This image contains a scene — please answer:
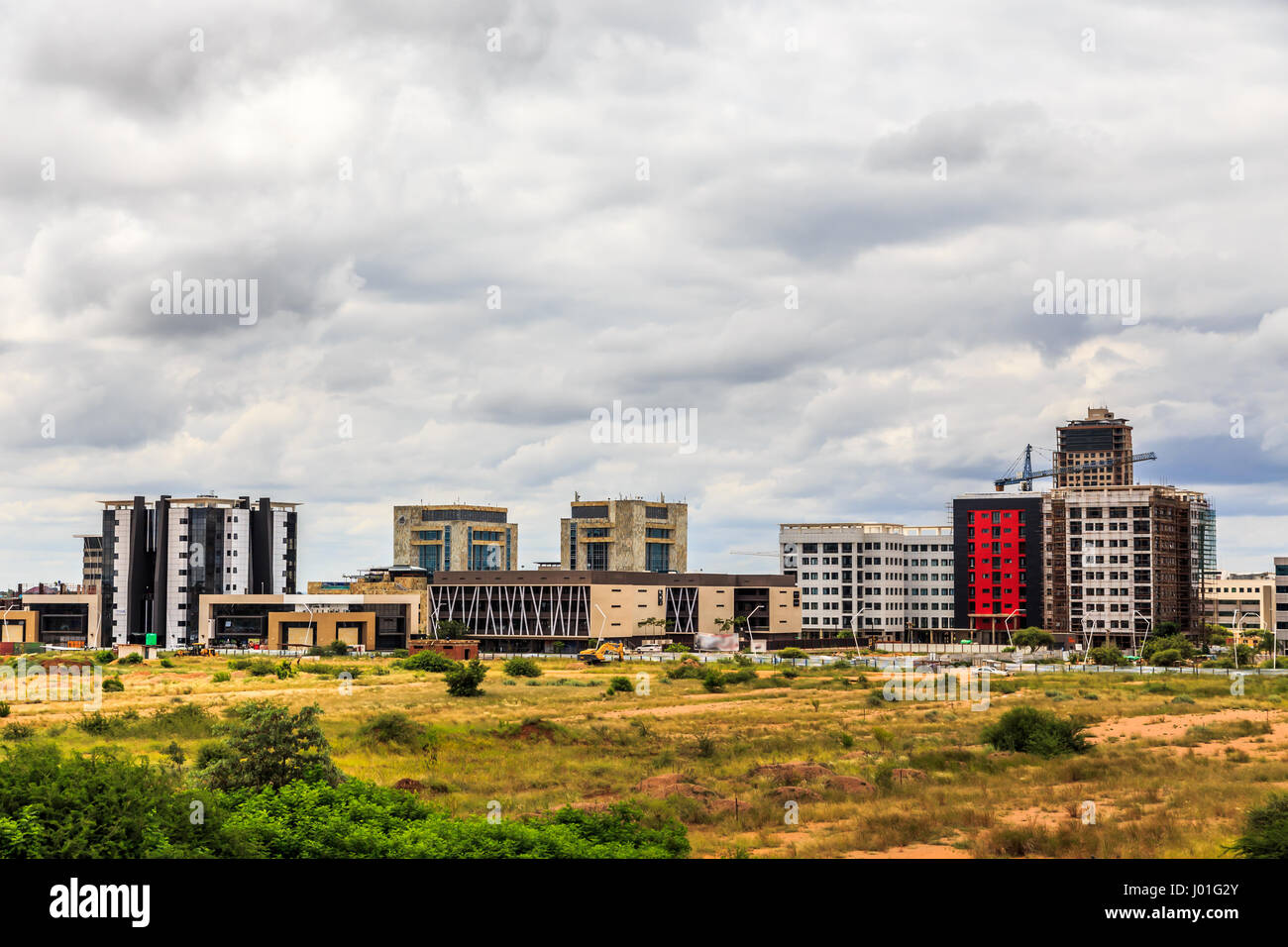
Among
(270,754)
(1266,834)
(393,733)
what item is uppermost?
(270,754)

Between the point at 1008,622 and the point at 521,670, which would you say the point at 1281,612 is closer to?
the point at 1008,622

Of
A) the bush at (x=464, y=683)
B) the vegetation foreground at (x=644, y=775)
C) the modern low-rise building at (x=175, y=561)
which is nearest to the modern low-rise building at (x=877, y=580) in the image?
the modern low-rise building at (x=175, y=561)

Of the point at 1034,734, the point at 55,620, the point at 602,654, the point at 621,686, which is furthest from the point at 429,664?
the point at 55,620

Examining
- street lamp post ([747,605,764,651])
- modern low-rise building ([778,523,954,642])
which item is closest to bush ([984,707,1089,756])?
street lamp post ([747,605,764,651])

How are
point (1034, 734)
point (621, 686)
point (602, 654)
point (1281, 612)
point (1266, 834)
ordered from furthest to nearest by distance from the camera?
point (1281, 612), point (602, 654), point (621, 686), point (1034, 734), point (1266, 834)

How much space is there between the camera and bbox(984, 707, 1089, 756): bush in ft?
143

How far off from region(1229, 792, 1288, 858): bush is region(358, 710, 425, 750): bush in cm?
3029

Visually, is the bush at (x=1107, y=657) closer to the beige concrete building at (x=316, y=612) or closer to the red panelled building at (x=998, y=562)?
the red panelled building at (x=998, y=562)

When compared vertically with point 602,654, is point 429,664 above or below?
above

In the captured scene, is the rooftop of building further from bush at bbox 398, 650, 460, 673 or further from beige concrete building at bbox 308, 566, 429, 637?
bush at bbox 398, 650, 460, 673

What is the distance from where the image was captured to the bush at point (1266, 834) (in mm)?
22031

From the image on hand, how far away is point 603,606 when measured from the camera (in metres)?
154

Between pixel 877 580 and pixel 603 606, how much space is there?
57.7 meters

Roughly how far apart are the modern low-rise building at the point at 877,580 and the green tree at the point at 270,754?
164 metres
